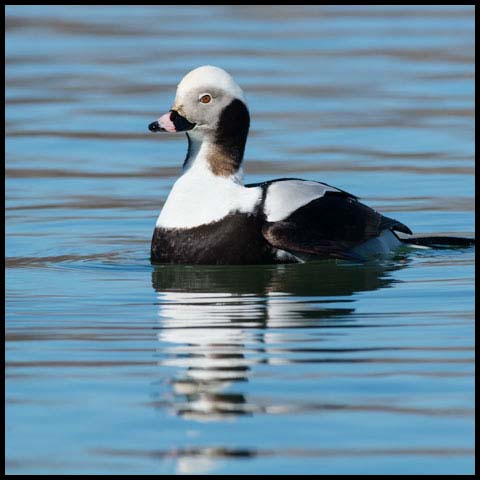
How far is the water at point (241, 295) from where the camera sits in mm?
7891

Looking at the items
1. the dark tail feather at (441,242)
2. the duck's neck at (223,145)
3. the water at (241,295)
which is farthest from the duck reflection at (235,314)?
the dark tail feather at (441,242)

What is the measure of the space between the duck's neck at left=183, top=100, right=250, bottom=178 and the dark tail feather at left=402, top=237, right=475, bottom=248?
5.18 ft

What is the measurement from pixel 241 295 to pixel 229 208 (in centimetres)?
95

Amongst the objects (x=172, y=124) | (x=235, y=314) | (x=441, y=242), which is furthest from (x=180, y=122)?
(x=441, y=242)

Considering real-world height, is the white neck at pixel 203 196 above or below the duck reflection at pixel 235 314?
above

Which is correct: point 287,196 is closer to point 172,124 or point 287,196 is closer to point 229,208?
point 229,208

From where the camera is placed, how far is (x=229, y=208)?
39.7 feet

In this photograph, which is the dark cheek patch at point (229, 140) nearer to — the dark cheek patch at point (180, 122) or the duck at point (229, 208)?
the duck at point (229, 208)

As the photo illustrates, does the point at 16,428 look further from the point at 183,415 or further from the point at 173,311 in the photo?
the point at 173,311

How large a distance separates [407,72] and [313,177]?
6875 millimetres

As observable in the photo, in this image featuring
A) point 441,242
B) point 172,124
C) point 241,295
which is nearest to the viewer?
point 241,295

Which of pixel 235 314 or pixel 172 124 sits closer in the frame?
Answer: pixel 235 314

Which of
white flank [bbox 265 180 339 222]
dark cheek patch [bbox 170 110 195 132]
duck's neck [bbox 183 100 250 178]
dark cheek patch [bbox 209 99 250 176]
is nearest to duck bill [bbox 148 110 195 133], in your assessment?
dark cheek patch [bbox 170 110 195 132]

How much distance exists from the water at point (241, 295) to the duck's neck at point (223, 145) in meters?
0.70
